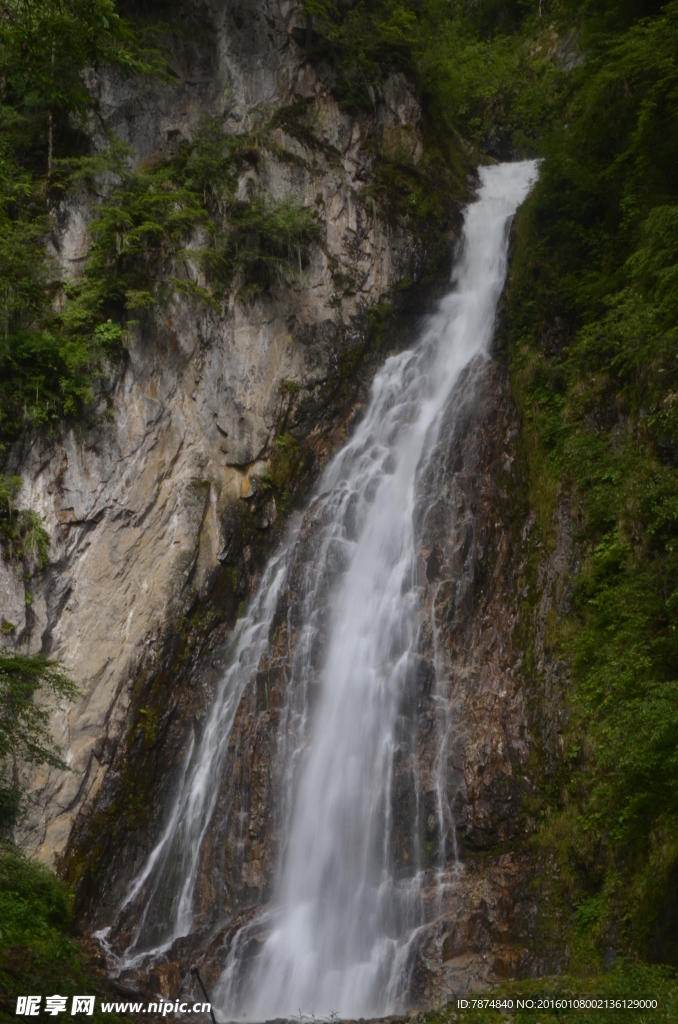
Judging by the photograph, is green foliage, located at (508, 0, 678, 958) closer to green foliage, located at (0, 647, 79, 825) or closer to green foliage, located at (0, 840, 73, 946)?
green foliage, located at (0, 647, 79, 825)

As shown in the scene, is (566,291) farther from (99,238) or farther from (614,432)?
(99,238)

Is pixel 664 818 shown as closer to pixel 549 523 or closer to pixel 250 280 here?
pixel 549 523

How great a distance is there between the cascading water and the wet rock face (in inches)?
37.6

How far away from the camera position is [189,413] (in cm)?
1661

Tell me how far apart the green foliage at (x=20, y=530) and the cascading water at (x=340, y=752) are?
434 cm

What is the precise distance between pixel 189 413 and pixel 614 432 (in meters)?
9.26

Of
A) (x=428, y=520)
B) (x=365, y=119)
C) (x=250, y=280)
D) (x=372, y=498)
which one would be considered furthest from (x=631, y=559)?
(x=365, y=119)

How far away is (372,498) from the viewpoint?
16.2 meters

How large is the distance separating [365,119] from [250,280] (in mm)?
7031

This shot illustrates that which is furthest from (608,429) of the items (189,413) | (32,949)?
(32,949)

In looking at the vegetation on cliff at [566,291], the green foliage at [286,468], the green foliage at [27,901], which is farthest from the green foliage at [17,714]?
the green foliage at [286,468]

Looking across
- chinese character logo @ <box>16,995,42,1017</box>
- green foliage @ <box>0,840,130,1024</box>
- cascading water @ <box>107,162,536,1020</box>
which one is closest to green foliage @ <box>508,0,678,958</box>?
cascading water @ <box>107,162,536,1020</box>

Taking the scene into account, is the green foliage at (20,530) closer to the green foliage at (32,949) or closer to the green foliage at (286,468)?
the green foliage at (286,468)

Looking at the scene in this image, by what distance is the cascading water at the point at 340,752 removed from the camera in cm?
1041
